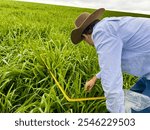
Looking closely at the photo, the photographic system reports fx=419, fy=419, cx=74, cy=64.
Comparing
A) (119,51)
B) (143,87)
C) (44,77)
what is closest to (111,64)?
(119,51)

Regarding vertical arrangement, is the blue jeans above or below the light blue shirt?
below

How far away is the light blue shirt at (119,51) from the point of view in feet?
9.76

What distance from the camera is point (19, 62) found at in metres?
4.39

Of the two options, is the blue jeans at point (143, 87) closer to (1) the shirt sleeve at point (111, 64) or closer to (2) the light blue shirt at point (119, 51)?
(2) the light blue shirt at point (119, 51)

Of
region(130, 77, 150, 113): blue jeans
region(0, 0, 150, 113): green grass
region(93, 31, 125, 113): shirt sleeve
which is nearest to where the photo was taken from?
region(93, 31, 125, 113): shirt sleeve

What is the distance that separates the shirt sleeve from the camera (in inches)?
117

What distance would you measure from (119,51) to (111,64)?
12 cm

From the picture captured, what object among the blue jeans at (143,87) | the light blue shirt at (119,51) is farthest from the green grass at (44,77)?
the light blue shirt at (119,51)

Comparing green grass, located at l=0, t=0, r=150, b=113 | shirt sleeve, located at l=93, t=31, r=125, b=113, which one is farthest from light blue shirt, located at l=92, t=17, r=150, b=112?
green grass, located at l=0, t=0, r=150, b=113

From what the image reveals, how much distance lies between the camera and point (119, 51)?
118 inches

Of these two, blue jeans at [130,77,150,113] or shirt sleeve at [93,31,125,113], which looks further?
blue jeans at [130,77,150,113]

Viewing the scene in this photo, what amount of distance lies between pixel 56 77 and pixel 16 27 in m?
2.29

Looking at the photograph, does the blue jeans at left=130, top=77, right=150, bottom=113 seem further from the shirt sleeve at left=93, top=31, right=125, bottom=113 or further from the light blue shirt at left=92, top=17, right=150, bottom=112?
the shirt sleeve at left=93, top=31, right=125, bottom=113

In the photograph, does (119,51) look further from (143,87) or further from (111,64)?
→ (143,87)
